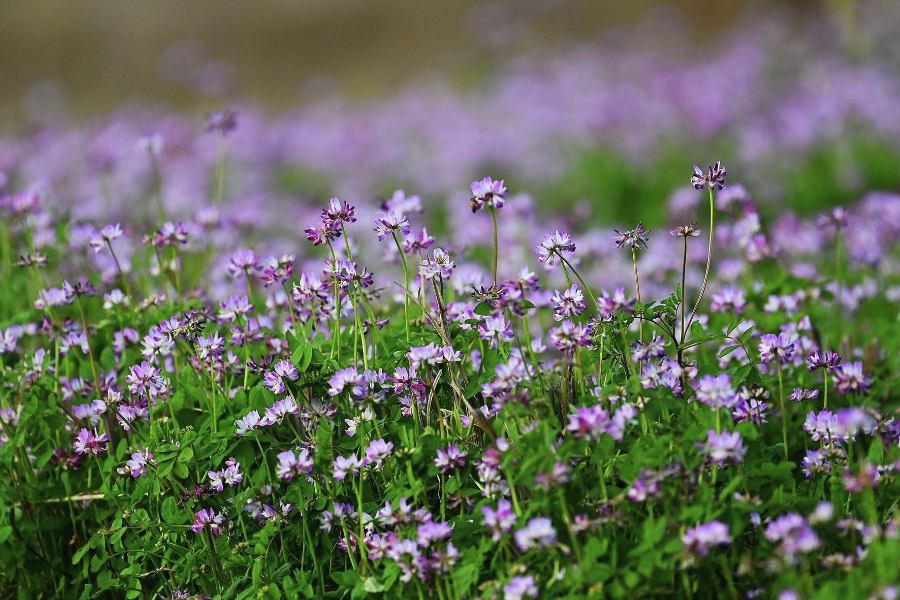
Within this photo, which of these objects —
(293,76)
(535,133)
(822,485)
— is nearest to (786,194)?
(535,133)

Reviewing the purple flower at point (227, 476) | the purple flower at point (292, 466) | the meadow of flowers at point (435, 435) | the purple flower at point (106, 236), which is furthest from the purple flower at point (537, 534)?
the purple flower at point (106, 236)

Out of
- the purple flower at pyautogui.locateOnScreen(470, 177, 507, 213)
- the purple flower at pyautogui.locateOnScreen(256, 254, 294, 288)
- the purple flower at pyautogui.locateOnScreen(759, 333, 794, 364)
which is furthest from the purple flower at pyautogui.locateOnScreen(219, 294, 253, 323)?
the purple flower at pyautogui.locateOnScreen(759, 333, 794, 364)

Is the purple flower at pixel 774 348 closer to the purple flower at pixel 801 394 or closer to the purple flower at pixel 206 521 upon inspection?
the purple flower at pixel 801 394

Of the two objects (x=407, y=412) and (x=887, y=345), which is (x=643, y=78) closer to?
(x=887, y=345)

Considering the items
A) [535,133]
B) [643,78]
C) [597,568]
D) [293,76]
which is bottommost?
[597,568]

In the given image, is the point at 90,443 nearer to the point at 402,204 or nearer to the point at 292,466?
the point at 292,466

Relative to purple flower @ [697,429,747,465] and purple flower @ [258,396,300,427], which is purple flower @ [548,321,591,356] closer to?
purple flower @ [697,429,747,465]
